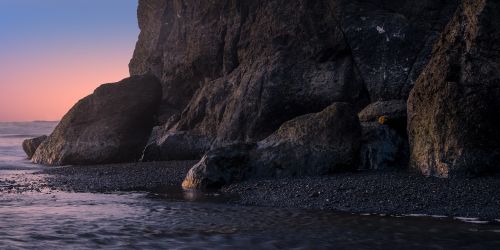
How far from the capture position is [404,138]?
20.0 m

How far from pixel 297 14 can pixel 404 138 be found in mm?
10120

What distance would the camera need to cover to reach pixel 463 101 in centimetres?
1631

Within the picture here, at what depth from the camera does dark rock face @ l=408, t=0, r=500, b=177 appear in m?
15.9

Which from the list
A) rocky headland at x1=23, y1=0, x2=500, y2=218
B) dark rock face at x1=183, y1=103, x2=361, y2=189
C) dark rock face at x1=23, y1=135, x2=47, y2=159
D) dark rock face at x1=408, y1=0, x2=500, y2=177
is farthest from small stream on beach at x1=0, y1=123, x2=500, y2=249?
dark rock face at x1=23, y1=135, x2=47, y2=159

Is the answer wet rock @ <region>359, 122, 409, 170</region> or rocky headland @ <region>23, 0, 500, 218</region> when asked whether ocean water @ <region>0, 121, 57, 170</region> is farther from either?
wet rock @ <region>359, 122, 409, 170</region>

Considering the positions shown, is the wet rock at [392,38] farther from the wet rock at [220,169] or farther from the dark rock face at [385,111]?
the wet rock at [220,169]

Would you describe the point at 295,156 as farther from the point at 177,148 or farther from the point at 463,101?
the point at 177,148

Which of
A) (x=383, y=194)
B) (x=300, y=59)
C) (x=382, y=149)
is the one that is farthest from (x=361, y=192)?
(x=300, y=59)

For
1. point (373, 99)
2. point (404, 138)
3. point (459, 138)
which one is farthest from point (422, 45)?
point (459, 138)

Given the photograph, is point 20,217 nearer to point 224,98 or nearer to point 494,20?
point 494,20

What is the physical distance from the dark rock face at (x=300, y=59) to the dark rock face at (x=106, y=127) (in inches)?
85.2

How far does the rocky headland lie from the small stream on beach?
1463mm

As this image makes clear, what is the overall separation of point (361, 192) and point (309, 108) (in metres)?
10.8

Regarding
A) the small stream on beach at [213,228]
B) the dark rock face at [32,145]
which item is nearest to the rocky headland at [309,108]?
the dark rock face at [32,145]
